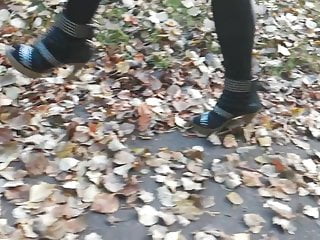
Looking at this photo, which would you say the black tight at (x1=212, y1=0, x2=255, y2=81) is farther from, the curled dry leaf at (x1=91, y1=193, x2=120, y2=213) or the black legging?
the curled dry leaf at (x1=91, y1=193, x2=120, y2=213)

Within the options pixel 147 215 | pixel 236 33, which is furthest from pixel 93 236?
pixel 236 33

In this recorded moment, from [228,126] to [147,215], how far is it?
1.77 ft

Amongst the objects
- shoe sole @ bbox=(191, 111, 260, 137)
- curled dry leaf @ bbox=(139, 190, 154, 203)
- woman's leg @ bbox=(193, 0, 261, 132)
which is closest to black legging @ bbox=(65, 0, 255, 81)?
woman's leg @ bbox=(193, 0, 261, 132)

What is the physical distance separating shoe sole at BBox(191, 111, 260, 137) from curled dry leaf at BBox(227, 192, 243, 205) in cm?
29

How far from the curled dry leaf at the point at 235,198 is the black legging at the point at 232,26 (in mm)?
383

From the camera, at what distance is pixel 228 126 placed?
2.26m

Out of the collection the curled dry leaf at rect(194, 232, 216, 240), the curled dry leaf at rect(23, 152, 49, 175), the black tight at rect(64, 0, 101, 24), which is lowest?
the curled dry leaf at rect(194, 232, 216, 240)

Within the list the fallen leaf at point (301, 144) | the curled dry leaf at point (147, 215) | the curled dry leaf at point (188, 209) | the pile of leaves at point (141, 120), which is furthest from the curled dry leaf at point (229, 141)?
the curled dry leaf at point (147, 215)

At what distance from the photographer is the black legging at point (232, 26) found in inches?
79.2

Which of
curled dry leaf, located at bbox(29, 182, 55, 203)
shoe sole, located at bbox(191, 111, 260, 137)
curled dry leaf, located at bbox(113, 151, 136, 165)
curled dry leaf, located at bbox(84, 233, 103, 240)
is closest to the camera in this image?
curled dry leaf, located at bbox(84, 233, 103, 240)

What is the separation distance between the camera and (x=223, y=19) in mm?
2041

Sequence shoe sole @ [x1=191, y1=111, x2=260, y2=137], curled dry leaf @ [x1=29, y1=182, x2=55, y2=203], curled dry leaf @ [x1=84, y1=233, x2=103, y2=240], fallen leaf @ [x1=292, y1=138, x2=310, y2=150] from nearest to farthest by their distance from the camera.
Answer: curled dry leaf @ [x1=84, y1=233, x2=103, y2=240] → curled dry leaf @ [x1=29, y1=182, x2=55, y2=203] → shoe sole @ [x1=191, y1=111, x2=260, y2=137] → fallen leaf @ [x1=292, y1=138, x2=310, y2=150]

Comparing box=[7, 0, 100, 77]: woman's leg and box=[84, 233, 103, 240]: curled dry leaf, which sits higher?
box=[7, 0, 100, 77]: woman's leg

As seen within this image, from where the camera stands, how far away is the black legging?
6.60 feet
